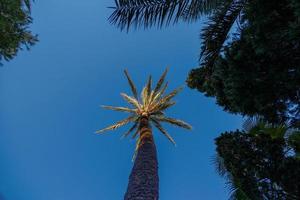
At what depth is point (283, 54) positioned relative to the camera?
21.7 ft

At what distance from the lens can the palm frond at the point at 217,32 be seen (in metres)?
8.77

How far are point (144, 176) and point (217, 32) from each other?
4.08 m

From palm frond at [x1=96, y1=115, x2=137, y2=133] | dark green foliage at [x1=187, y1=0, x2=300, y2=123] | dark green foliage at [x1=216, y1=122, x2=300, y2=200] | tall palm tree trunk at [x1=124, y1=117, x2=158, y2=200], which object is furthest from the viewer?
palm frond at [x1=96, y1=115, x2=137, y2=133]

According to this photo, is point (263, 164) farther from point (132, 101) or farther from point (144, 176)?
point (132, 101)

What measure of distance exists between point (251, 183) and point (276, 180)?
1.69 feet

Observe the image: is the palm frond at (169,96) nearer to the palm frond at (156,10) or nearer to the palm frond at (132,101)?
the palm frond at (132,101)

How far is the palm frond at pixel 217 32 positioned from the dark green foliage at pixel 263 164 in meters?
2.26

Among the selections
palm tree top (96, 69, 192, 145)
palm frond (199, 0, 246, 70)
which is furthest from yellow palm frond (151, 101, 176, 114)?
palm frond (199, 0, 246, 70)

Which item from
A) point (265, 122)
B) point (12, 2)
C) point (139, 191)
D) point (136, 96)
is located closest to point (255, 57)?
point (265, 122)

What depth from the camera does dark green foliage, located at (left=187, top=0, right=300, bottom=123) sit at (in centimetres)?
640

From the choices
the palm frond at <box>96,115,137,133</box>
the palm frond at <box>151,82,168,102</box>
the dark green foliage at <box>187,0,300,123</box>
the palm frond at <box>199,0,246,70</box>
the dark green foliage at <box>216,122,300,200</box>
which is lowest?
the dark green foliage at <box>216,122,300,200</box>

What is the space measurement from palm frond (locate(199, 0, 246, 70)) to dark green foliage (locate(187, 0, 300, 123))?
127 cm

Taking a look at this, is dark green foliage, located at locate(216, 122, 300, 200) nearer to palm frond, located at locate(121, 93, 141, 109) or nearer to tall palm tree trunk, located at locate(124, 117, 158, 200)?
tall palm tree trunk, located at locate(124, 117, 158, 200)

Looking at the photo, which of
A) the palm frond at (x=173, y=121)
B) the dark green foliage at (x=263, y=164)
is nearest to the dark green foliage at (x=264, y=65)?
the dark green foliage at (x=263, y=164)
